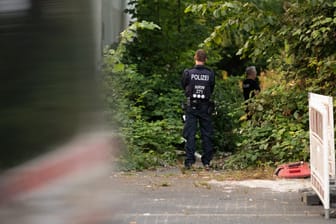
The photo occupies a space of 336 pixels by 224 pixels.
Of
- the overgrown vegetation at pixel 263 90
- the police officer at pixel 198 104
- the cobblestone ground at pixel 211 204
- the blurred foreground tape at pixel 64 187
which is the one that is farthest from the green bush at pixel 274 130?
the blurred foreground tape at pixel 64 187

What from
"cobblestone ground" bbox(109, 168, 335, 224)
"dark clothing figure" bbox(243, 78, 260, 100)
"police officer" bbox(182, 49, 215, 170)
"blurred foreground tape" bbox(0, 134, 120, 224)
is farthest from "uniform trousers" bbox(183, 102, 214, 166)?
"blurred foreground tape" bbox(0, 134, 120, 224)

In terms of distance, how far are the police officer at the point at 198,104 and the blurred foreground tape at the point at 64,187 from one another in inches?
394

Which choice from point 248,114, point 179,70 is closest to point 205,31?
point 179,70

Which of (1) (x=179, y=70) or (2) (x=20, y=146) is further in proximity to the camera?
(1) (x=179, y=70)

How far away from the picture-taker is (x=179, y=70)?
17.7 metres

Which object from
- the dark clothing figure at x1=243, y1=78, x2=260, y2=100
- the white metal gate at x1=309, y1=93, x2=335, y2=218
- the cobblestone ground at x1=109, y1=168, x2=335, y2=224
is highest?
the dark clothing figure at x1=243, y1=78, x2=260, y2=100

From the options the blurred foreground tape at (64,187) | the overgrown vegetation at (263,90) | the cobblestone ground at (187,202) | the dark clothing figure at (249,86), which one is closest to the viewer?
the blurred foreground tape at (64,187)

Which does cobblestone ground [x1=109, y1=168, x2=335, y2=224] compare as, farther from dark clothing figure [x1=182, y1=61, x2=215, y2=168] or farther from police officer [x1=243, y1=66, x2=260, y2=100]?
police officer [x1=243, y1=66, x2=260, y2=100]

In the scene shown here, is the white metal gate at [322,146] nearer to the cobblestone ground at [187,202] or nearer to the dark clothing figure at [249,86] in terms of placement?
the cobblestone ground at [187,202]

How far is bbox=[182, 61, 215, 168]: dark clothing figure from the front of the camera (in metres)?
12.0

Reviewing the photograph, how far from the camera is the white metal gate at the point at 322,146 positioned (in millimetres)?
7801

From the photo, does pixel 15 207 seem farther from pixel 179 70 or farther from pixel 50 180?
pixel 179 70

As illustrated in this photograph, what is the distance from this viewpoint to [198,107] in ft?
39.9

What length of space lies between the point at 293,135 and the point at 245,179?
1.95 metres
